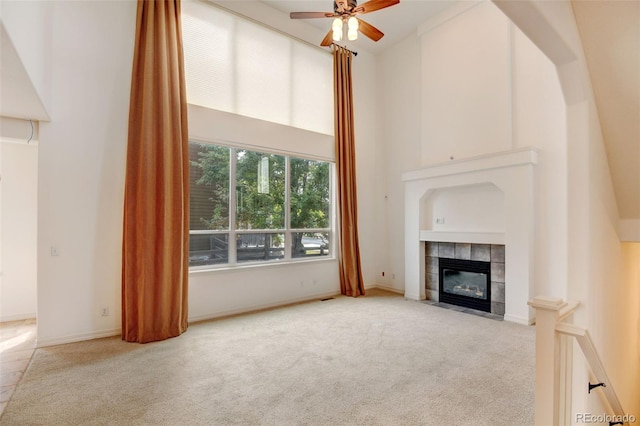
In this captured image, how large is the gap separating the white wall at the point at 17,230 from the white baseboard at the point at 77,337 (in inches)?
61.4

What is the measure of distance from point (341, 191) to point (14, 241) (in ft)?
16.7

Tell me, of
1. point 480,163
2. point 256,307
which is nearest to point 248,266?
point 256,307

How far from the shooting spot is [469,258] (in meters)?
5.11

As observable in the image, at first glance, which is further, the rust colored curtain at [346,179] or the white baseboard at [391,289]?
the white baseboard at [391,289]

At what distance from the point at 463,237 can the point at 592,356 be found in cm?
327

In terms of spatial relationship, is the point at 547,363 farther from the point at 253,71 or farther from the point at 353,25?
the point at 253,71

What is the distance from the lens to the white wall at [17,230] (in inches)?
176

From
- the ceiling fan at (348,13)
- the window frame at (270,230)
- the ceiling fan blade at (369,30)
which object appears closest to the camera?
the ceiling fan at (348,13)

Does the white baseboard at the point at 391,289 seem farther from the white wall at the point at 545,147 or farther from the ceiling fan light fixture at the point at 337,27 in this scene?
the ceiling fan light fixture at the point at 337,27

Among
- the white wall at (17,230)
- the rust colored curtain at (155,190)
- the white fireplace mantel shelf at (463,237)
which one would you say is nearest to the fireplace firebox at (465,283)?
the white fireplace mantel shelf at (463,237)

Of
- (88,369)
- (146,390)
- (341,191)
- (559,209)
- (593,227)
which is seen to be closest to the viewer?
(593,227)

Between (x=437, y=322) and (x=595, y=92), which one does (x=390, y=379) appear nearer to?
(x=437, y=322)

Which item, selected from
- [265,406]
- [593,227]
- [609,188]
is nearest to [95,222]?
[265,406]

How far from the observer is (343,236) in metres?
6.02
